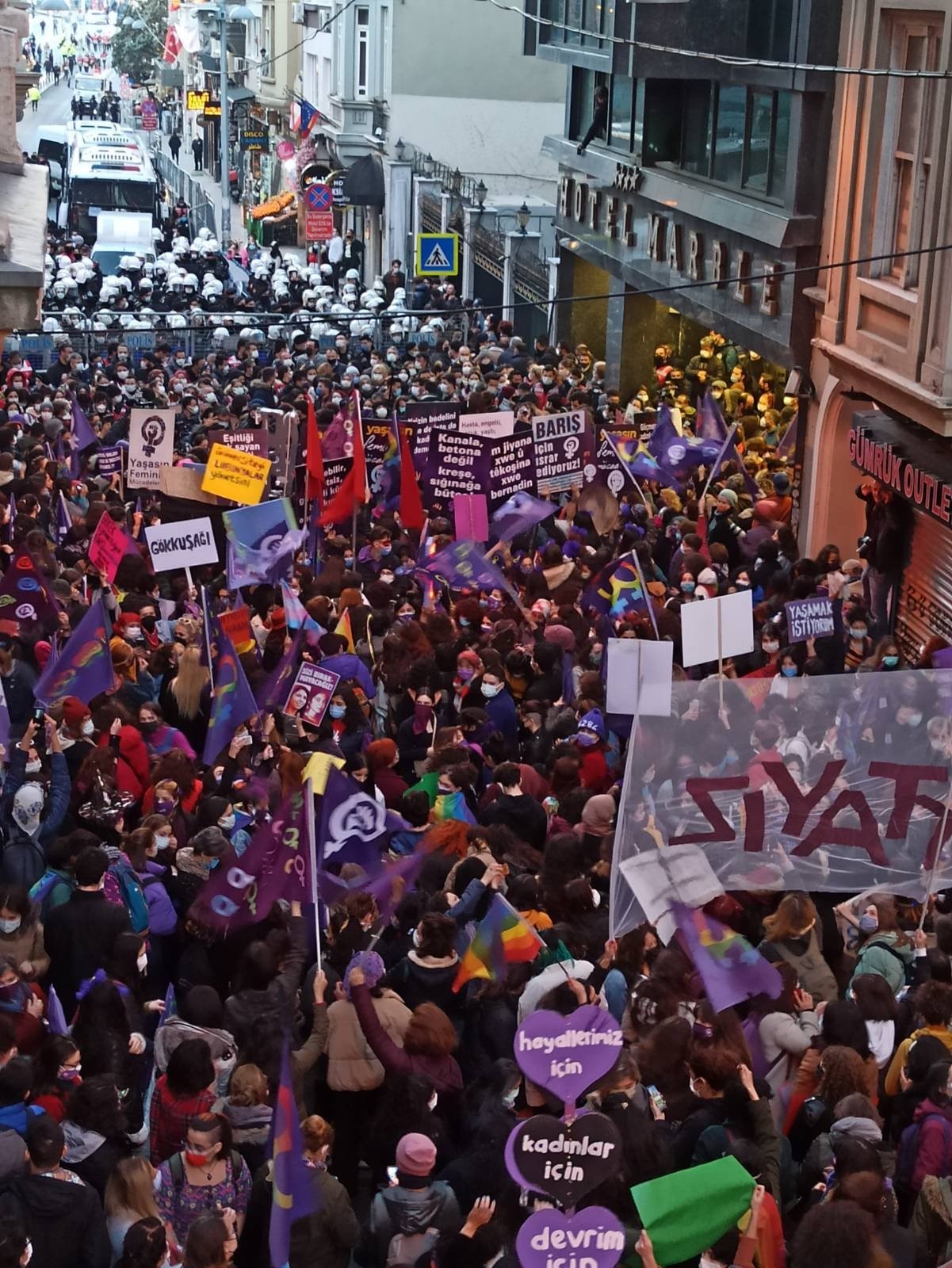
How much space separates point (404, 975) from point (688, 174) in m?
18.6

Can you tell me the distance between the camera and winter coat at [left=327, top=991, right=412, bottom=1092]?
7402 millimetres

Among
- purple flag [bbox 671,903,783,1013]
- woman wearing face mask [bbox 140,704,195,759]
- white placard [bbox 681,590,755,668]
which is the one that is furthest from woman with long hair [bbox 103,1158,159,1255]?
white placard [bbox 681,590,755,668]

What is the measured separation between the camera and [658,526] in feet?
56.5

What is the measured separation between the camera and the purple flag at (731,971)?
7.64 metres

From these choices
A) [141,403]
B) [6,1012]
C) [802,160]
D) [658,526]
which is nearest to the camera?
[6,1012]

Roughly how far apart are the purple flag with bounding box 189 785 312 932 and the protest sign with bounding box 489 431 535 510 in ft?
25.6

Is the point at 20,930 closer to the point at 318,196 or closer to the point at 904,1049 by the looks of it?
the point at 904,1049

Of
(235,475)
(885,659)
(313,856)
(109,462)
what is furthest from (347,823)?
(109,462)

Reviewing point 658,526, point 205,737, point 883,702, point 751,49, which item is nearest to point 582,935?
point 883,702

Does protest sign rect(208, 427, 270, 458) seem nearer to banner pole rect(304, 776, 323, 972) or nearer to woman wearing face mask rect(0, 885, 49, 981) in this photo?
banner pole rect(304, 776, 323, 972)

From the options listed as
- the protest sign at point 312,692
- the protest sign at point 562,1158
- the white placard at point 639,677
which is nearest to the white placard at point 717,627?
the white placard at point 639,677

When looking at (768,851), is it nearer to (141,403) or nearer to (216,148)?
(141,403)

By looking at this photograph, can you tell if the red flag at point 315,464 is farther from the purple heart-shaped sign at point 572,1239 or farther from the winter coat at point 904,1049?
the purple heart-shaped sign at point 572,1239

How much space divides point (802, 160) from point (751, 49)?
183cm
